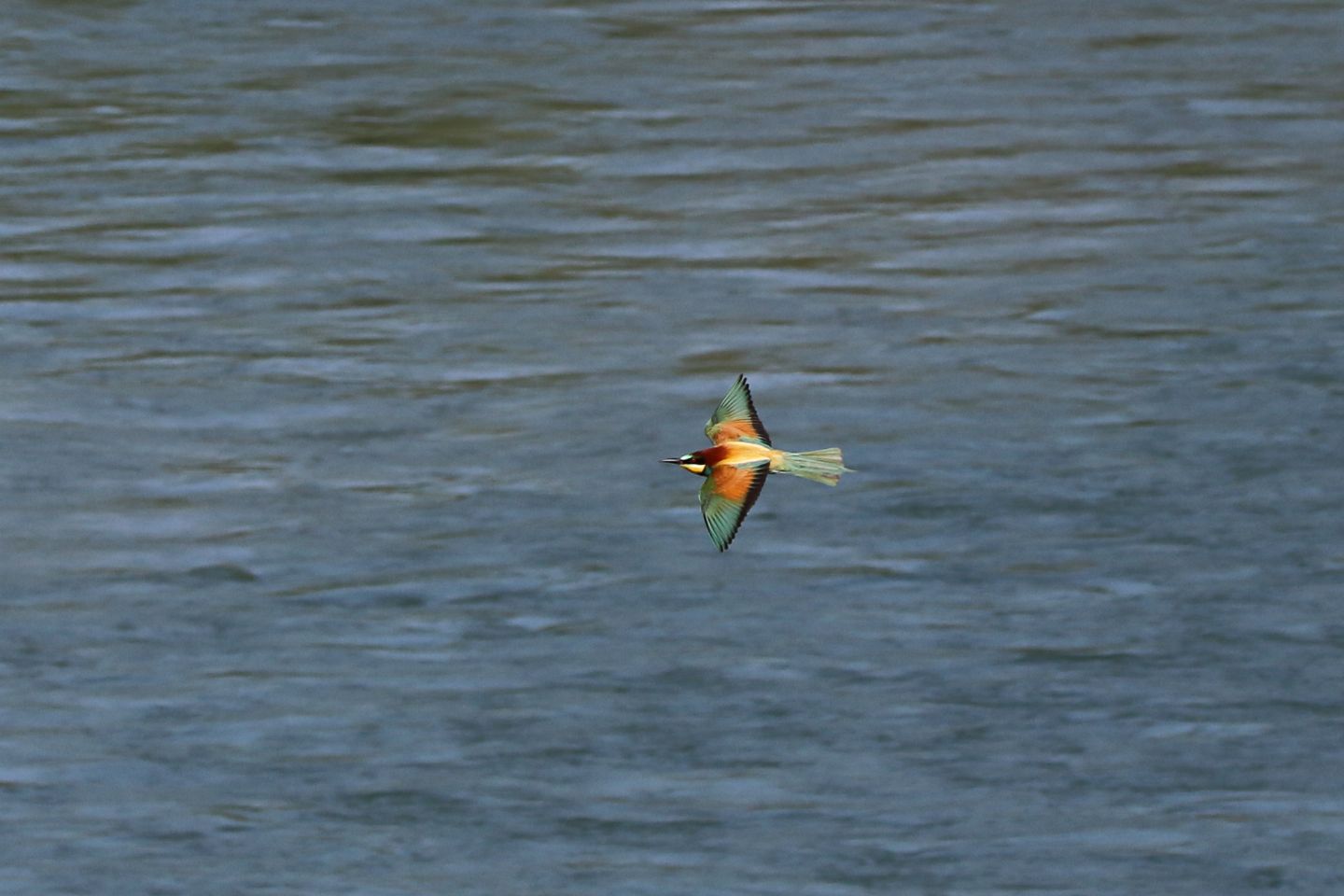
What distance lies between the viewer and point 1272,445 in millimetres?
7742

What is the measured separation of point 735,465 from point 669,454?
3.06m

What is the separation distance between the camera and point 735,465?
4602 millimetres

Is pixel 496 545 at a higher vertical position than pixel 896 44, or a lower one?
lower

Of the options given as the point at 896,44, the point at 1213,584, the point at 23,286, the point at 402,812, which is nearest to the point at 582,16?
the point at 896,44

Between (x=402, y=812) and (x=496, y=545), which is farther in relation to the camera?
(x=496, y=545)

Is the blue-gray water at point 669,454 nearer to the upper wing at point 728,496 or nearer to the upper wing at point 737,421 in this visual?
the upper wing at point 737,421

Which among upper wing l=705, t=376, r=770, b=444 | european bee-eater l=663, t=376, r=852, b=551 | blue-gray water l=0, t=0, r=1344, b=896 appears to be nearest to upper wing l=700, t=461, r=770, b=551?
Answer: european bee-eater l=663, t=376, r=852, b=551

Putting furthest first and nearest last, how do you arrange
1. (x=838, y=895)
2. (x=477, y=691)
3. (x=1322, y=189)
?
(x=1322, y=189) → (x=477, y=691) → (x=838, y=895)

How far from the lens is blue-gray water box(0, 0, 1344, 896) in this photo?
19.5 feet

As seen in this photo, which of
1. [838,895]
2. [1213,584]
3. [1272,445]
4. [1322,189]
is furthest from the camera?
[1322,189]

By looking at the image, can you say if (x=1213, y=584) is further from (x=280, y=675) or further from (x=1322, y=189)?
(x=1322, y=189)

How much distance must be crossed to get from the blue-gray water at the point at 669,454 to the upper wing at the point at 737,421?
119 cm

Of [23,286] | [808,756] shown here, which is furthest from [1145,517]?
[23,286]

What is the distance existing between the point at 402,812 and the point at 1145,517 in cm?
242
